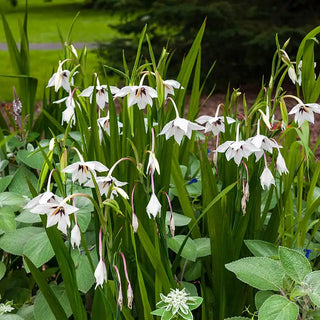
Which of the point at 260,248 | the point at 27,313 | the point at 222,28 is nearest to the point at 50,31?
the point at 222,28

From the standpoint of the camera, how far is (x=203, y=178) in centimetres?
147

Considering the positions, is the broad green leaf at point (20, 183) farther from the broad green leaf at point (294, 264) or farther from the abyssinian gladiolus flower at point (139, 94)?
the broad green leaf at point (294, 264)

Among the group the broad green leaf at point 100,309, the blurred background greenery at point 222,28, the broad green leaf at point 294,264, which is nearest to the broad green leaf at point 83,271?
the broad green leaf at point 100,309

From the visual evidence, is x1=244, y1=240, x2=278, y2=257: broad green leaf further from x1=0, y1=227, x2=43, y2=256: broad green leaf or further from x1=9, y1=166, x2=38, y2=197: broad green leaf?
x1=9, y1=166, x2=38, y2=197: broad green leaf

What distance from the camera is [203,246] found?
153cm

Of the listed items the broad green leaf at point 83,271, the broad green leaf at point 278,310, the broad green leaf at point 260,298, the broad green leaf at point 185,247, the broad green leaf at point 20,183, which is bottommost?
the broad green leaf at point 260,298

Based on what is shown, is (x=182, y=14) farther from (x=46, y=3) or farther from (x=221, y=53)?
(x=46, y=3)

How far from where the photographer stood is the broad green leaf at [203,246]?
1492mm

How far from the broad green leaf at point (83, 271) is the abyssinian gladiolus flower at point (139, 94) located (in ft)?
1.34

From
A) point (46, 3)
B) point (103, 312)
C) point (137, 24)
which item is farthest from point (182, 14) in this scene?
point (46, 3)

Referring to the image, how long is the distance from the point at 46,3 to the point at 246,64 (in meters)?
18.9

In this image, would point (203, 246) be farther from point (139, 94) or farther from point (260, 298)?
point (139, 94)

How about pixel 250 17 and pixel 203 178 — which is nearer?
pixel 203 178

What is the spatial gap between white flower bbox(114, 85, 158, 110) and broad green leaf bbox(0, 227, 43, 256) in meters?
0.49
